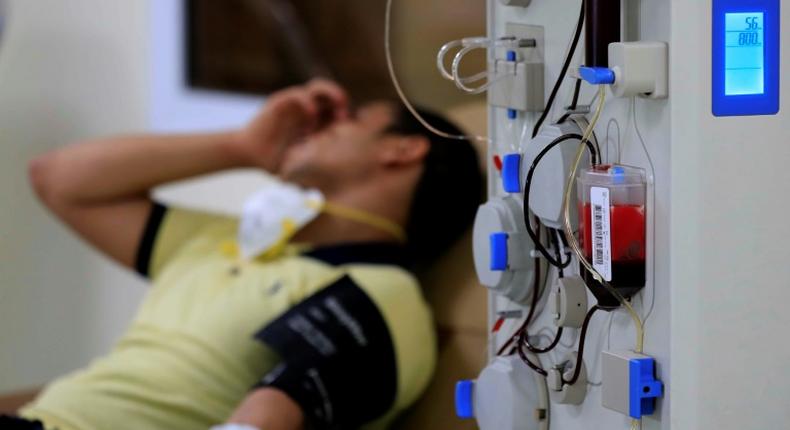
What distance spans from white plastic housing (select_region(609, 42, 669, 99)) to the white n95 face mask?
118 centimetres

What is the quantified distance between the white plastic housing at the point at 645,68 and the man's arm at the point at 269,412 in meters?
0.93

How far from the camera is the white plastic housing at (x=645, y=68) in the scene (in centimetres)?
96

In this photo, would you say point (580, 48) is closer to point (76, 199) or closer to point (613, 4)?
point (613, 4)

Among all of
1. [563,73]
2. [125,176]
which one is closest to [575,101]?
[563,73]

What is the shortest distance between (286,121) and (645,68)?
1.34 meters

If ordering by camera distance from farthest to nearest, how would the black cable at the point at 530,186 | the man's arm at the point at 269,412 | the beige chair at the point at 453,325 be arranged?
the beige chair at the point at 453,325 → the man's arm at the point at 269,412 → the black cable at the point at 530,186

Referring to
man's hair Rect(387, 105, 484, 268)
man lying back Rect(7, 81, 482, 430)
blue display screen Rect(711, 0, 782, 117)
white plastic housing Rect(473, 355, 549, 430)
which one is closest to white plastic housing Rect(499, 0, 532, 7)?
blue display screen Rect(711, 0, 782, 117)

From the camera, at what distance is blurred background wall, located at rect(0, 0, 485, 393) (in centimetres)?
290

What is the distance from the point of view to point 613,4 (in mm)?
1015

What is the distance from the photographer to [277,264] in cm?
206

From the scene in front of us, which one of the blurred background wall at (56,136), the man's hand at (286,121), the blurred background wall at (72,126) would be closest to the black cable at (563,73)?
the man's hand at (286,121)

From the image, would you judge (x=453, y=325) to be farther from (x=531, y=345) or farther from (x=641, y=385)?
(x=641, y=385)

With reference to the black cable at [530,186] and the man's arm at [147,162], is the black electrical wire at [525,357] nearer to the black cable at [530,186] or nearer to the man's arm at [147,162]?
the black cable at [530,186]

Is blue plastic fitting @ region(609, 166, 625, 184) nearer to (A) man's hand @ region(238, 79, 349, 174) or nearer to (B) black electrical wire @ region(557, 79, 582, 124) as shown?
(B) black electrical wire @ region(557, 79, 582, 124)
